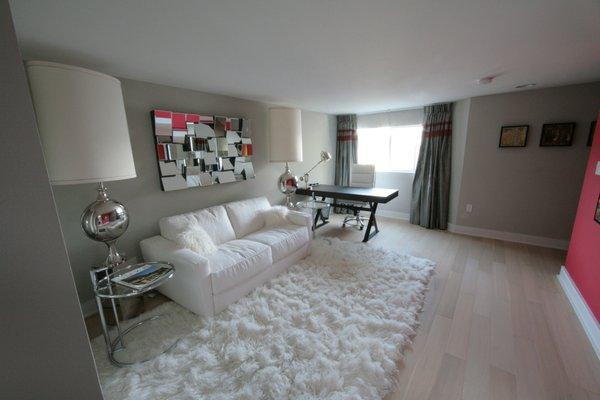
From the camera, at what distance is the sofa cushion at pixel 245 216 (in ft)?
9.20

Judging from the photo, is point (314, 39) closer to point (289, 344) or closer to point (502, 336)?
point (289, 344)

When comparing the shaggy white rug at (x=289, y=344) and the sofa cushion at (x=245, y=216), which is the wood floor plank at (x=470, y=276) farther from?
the sofa cushion at (x=245, y=216)

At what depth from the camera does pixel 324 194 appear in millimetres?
3793

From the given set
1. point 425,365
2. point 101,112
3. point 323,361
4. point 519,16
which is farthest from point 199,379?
point 519,16

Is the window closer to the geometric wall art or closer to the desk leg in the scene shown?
the desk leg

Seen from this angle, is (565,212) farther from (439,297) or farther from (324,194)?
(324,194)

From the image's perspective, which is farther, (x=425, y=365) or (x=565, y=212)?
(x=565, y=212)

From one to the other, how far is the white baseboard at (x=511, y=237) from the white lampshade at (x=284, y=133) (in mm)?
3001

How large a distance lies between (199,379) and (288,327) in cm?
65

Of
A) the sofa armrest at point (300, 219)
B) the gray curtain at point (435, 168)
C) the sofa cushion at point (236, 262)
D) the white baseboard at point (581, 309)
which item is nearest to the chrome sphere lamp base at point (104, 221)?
the sofa cushion at point (236, 262)

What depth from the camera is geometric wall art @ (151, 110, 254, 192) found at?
2383 mm

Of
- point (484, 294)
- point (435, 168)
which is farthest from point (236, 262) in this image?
point (435, 168)

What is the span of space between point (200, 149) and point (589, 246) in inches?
152

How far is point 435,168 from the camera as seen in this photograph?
396 centimetres
